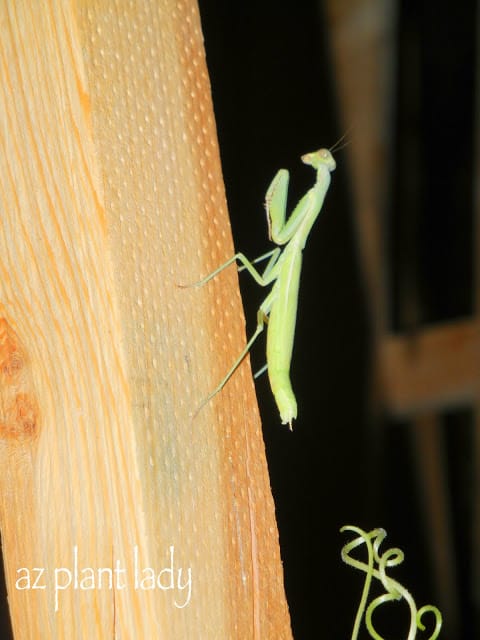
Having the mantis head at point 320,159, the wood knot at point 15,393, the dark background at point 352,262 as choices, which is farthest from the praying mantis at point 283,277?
the dark background at point 352,262

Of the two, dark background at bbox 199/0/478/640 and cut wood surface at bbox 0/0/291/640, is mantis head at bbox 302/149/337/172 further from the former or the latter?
dark background at bbox 199/0/478/640

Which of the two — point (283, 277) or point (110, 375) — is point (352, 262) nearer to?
point (283, 277)

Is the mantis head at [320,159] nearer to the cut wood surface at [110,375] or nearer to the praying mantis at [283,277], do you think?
the praying mantis at [283,277]

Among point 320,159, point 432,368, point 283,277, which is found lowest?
point 432,368

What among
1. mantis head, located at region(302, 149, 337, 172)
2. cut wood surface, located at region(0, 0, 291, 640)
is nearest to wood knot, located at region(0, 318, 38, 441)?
cut wood surface, located at region(0, 0, 291, 640)

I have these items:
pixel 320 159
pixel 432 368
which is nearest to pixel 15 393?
pixel 320 159

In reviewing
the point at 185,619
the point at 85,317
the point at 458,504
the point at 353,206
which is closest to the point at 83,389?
the point at 85,317

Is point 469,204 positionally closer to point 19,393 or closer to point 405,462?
point 405,462
